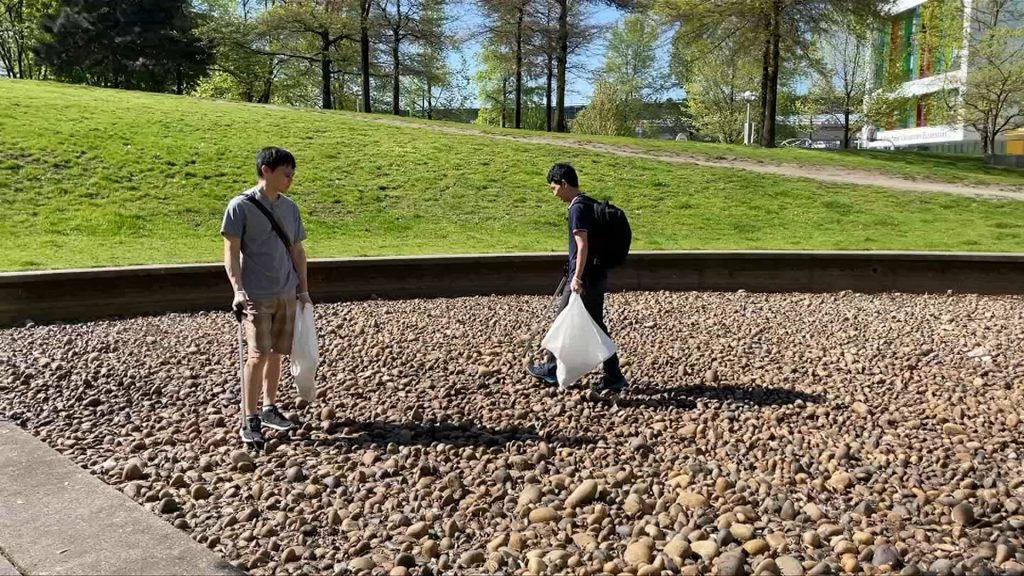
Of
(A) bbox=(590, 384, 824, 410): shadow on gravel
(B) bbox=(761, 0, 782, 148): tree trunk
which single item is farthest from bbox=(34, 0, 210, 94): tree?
(A) bbox=(590, 384, 824, 410): shadow on gravel

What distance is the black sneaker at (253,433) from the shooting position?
4.61 m

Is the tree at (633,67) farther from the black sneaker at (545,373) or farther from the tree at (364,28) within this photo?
the black sneaker at (545,373)

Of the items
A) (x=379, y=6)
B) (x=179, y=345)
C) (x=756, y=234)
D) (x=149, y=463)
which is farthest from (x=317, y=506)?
(x=379, y=6)

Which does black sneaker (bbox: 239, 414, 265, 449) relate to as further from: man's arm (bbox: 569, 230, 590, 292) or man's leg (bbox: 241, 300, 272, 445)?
man's arm (bbox: 569, 230, 590, 292)

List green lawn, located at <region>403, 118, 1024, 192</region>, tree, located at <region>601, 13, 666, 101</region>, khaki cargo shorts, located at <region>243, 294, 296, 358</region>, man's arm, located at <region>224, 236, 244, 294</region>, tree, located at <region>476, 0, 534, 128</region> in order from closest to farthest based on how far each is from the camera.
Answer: man's arm, located at <region>224, 236, 244, 294</region> < khaki cargo shorts, located at <region>243, 294, 296, 358</region> < green lawn, located at <region>403, 118, 1024, 192</region> < tree, located at <region>476, 0, 534, 128</region> < tree, located at <region>601, 13, 666, 101</region>

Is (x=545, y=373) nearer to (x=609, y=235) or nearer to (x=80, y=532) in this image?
(x=609, y=235)

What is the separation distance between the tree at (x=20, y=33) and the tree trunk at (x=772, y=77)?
3816 cm

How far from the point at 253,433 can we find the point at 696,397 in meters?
3.00

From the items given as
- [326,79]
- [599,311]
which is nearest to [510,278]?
[599,311]

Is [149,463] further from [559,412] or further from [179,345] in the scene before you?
[179,345]

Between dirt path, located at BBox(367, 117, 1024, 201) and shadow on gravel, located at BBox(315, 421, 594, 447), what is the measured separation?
665 inches

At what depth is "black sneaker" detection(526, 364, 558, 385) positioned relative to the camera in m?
5.91

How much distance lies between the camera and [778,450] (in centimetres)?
455

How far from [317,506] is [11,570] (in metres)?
1.26
